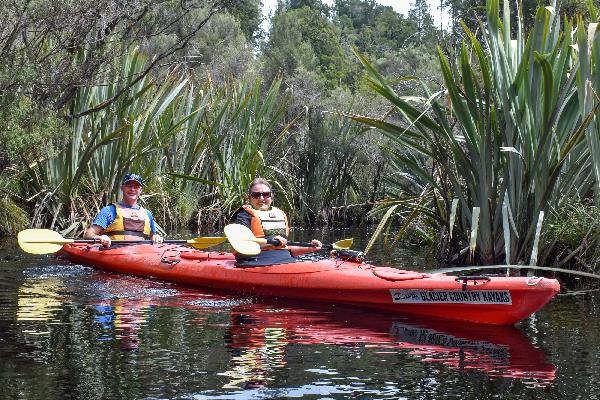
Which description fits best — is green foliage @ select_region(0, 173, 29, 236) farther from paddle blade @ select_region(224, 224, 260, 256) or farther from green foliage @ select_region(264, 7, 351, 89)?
green foliage @ select_region(264, 7, 351, 89)

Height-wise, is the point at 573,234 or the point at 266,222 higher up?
the point at 266,222

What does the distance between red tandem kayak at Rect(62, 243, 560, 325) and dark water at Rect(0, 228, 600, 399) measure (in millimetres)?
143

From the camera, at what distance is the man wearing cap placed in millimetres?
10547

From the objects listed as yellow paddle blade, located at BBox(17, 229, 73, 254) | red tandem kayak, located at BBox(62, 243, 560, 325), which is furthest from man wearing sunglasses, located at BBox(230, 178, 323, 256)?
yellow paddle blade, located at BBox(17, 229, 73, 254)

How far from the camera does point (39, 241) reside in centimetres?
990

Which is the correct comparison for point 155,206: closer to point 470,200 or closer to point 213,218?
point 213,218

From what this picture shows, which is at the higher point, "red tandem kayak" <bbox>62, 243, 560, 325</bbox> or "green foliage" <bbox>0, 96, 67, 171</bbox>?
"green foliage" <bbox>0, 96, 67, 171</bbox>

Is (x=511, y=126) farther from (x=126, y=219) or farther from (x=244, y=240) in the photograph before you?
(x=126, y=219)

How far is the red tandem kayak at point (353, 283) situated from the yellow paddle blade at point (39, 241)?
0.65m

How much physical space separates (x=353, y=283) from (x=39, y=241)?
12.0 ft

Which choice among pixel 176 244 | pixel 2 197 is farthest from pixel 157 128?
pixel 176 244

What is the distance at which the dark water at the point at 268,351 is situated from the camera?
5.09 metres

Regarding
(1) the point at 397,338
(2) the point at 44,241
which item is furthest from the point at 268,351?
(2) the point at 44,241

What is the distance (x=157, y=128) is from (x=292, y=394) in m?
9.36
